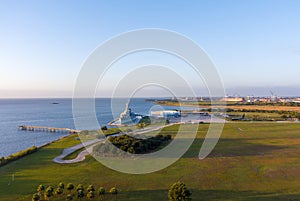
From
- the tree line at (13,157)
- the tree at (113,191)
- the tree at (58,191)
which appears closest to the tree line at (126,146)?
the tree line at (13,157)

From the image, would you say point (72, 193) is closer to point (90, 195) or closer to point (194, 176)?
point (90, 195)

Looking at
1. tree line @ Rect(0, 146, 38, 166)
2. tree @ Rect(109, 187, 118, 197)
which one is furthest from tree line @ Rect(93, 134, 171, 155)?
tree @ Rect(109, 187, 118, 197)

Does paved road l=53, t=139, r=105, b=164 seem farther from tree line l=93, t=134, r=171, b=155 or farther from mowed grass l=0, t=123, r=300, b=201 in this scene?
tree line l=93, t=134, r=171, b=155

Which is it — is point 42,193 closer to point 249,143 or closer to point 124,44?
point 124,44

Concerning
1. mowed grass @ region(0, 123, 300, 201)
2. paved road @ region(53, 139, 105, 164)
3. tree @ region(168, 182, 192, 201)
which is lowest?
mowed grass @ region(0, 123, 300, 201)

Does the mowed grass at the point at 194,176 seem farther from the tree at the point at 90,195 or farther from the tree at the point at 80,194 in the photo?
the tree at the point at 80,194

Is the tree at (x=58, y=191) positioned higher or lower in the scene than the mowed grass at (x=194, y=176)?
higher

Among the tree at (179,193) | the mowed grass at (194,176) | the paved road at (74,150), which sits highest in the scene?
the tree at (179,193)

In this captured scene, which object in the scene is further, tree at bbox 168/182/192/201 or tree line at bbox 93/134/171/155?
tree line at bbox 93/134/171/155

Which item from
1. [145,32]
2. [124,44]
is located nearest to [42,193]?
[124,44]
